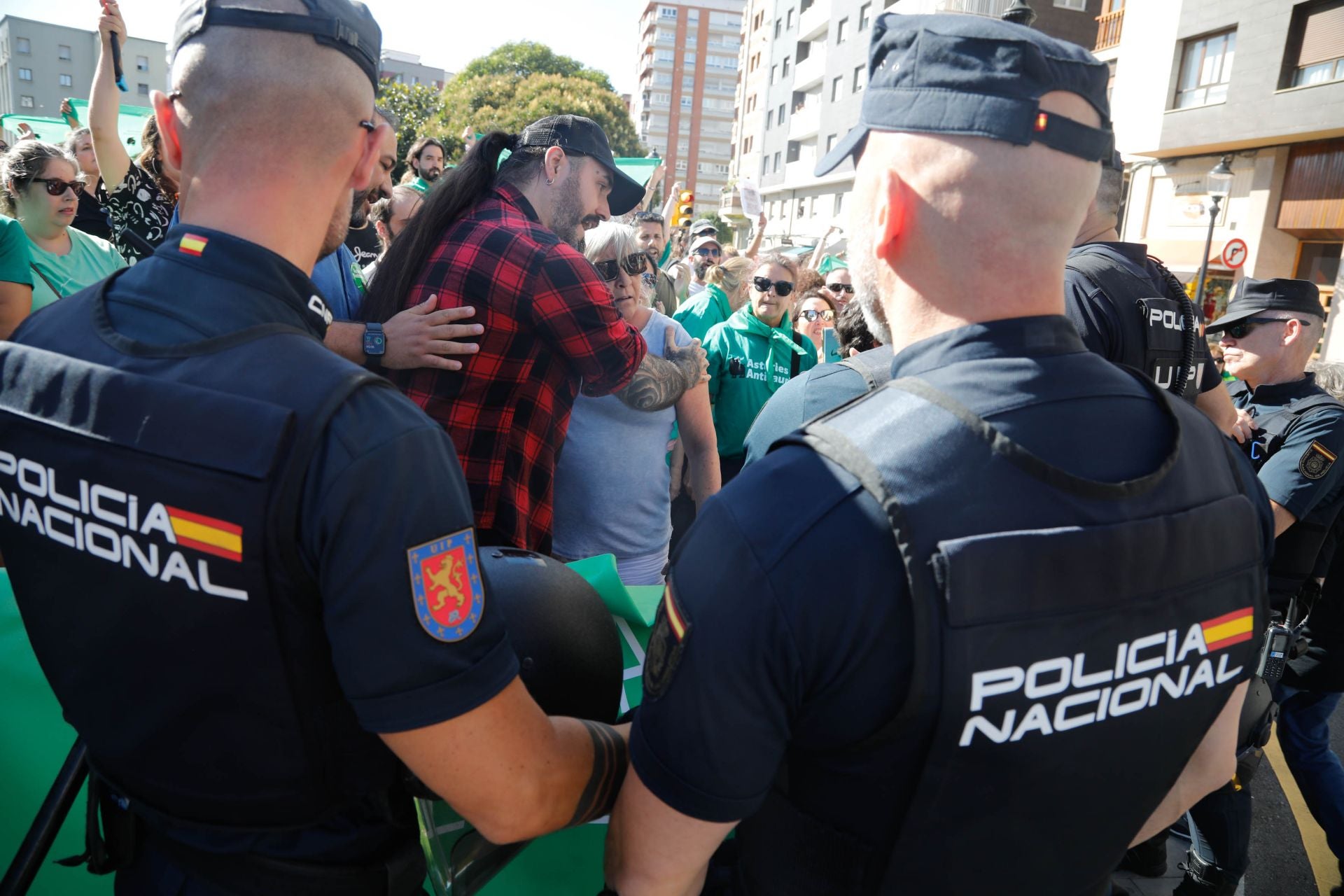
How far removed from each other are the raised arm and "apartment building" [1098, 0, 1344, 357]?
68.6ft

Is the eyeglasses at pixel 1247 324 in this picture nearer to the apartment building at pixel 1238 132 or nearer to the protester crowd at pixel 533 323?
the protester crowd at pixel 533 323

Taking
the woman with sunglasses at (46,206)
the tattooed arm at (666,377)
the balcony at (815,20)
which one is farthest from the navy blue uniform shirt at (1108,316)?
the balcony at (815,20)

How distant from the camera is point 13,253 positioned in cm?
375

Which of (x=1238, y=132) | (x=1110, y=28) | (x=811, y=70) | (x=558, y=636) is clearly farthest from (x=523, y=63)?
(x=558, y=636)

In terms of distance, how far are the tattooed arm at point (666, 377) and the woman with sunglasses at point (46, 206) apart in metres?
3.09

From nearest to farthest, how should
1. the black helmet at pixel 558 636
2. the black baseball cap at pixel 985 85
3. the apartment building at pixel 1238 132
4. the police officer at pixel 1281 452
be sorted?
1. the black baseball cap at pixel 985 85
2. the black helmet at pixel 558 636
3. the police officer at pixel 1281 452
4. the apartment building at pixel 1238 132

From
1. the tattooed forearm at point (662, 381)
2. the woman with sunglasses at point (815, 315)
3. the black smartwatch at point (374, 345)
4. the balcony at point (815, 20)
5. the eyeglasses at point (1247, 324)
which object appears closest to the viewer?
the black smartwatch at point (374, 345)

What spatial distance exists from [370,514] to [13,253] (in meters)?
3.71

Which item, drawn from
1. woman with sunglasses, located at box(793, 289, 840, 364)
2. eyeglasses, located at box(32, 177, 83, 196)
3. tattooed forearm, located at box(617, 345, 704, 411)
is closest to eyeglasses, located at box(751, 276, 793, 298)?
woman with sunglasses, located at box(793, 289, 840, 364)

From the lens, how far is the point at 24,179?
14.4ft

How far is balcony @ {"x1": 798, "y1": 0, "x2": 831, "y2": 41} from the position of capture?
4233 centimetres

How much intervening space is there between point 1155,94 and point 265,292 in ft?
84.1

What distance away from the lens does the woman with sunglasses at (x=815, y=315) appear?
20.7 ft

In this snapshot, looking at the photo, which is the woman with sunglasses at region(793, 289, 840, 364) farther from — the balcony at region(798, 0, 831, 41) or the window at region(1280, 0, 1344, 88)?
the balcony at region(798, 0, 831, 41)
